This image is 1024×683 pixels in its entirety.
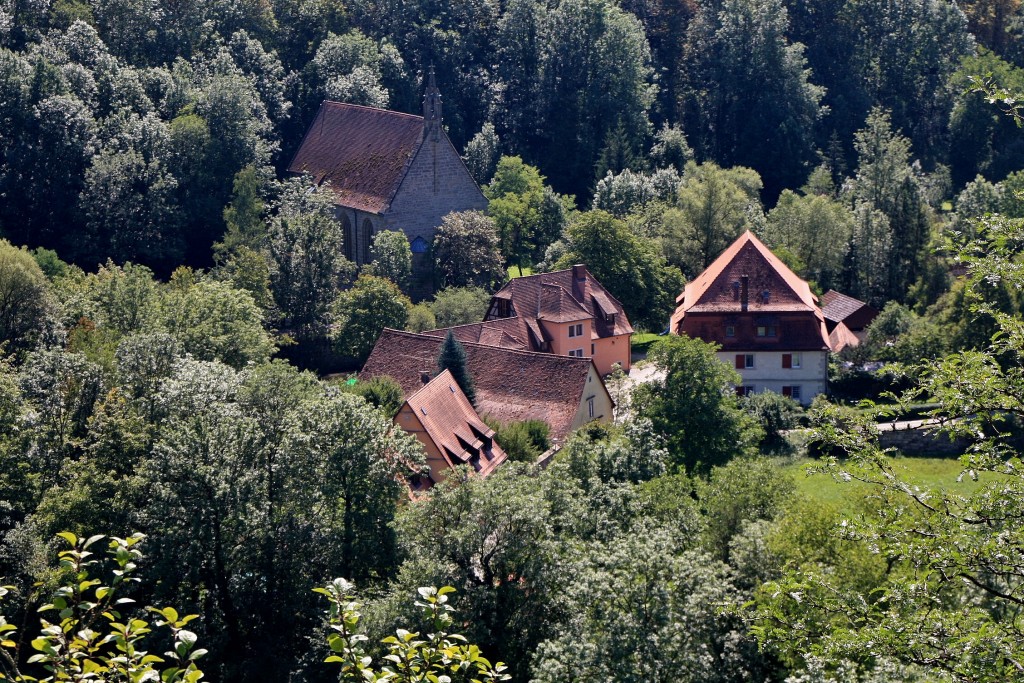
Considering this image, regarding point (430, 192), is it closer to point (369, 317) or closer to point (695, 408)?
point (369, 317)

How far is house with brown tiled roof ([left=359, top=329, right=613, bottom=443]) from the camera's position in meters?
48.2

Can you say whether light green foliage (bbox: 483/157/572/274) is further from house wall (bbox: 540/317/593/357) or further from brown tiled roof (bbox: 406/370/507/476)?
brown tiled roof (bbox: 406/370/507/476)

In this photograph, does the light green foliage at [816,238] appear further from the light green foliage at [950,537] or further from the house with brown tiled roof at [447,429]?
the light green foliage at [950,537]

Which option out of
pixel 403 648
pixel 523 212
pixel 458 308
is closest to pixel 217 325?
pixel 458 308

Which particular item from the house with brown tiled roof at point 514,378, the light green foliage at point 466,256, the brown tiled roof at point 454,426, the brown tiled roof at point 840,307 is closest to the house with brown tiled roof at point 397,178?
the light green foliage at point 466,256

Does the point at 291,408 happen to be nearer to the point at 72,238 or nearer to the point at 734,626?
the point at 734,626

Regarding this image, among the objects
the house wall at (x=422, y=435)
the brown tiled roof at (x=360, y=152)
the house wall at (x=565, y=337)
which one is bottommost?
the house wall at (x=422, y=435)

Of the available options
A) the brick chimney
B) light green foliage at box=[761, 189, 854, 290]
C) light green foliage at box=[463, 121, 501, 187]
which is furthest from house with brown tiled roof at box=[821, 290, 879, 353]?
light green foliage at box=[463, 121, 501, 187]

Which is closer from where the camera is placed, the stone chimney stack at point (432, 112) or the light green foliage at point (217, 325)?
the light green foliage at point (217, 325)

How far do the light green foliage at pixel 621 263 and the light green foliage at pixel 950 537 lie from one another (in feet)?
159

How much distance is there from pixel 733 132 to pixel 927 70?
14741 mm

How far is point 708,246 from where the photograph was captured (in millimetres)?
69812

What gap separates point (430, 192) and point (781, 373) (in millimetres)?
21053

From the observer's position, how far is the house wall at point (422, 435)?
43.2 m
